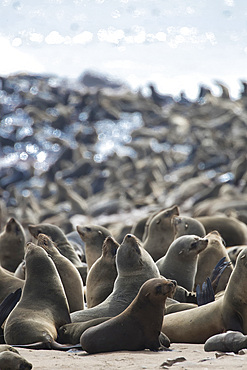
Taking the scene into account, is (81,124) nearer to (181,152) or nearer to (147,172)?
(181,152)

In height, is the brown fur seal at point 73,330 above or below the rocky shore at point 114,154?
above

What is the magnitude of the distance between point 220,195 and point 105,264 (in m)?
14.2

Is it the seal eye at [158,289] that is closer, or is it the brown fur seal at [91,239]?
the seal eye at [158,289]

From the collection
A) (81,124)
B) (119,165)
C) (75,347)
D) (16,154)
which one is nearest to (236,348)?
(75,347)

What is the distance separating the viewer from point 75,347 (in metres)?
4.91

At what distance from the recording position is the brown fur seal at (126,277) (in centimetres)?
544

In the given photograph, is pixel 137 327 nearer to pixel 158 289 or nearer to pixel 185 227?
pixel 158 289

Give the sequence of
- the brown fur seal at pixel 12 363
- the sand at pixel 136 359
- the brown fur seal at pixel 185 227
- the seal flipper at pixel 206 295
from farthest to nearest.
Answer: the brown fur seal at pixel 185 227
the seal flipper at pixel 206 295
the sand at pixel 136 359
the brown fur seal at pixel 12 363

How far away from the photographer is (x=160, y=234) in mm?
8445

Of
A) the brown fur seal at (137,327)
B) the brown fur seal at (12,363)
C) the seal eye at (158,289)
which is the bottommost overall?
the brown fur seal at (137,327)

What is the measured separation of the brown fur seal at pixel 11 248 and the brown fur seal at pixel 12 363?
4.40 meters

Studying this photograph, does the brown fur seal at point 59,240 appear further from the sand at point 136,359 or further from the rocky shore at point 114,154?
the rocky shore at point 114,154

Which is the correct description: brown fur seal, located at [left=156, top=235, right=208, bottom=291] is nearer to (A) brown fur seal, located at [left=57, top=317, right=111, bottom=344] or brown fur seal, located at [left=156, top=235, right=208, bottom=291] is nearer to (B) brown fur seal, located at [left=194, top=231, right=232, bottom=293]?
(B) brown fur seal, located at [left=194, top=231, right=232, bottom=293]

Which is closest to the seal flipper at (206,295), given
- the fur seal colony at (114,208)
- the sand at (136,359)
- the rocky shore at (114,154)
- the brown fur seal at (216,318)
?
the fur seal colony at (114,208)
